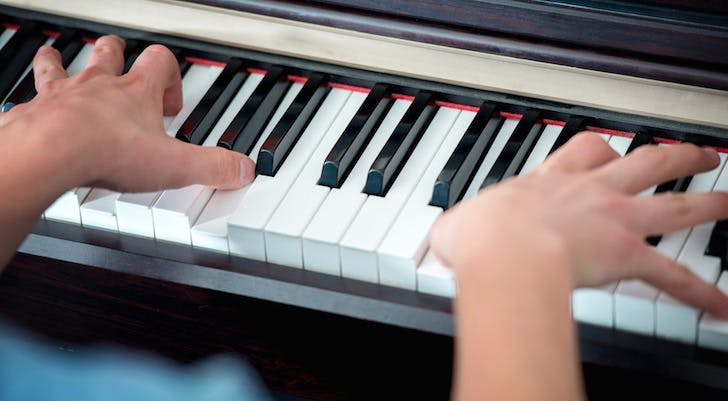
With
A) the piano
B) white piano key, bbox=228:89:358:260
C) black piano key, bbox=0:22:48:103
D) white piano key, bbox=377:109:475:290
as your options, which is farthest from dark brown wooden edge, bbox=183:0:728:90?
black piano key, bbox=0:22:48:103

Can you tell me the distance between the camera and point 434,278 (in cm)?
149

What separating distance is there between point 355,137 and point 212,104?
0.23 meters

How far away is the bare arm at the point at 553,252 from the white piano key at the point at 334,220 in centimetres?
23

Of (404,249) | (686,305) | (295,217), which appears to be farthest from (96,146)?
(686,305)

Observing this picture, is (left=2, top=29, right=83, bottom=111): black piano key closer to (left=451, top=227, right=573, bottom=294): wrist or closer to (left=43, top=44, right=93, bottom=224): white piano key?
(left=43, top=44, right=93, bottom=224): white piano key

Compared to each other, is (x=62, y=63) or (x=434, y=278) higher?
(x=62, y=63)

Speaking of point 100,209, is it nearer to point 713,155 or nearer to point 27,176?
point 27,176

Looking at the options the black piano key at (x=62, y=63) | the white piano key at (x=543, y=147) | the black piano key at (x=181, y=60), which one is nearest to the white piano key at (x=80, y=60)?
the black piano key at (x=62, y=63)

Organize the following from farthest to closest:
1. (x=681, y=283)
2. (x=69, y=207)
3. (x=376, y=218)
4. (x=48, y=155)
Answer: (x=69, y=207) < (x=376, y=218) < (x=48, y=155) < (x=681, y=283)

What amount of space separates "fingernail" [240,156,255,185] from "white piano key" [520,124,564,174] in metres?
0.36

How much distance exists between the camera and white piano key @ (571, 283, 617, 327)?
1422 mm

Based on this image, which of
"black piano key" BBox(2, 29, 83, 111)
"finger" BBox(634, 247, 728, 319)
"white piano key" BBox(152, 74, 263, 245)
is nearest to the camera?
"finger" BBox(634, 247, 728, 319)

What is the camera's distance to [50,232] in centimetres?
168

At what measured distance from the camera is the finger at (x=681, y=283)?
1.30m
